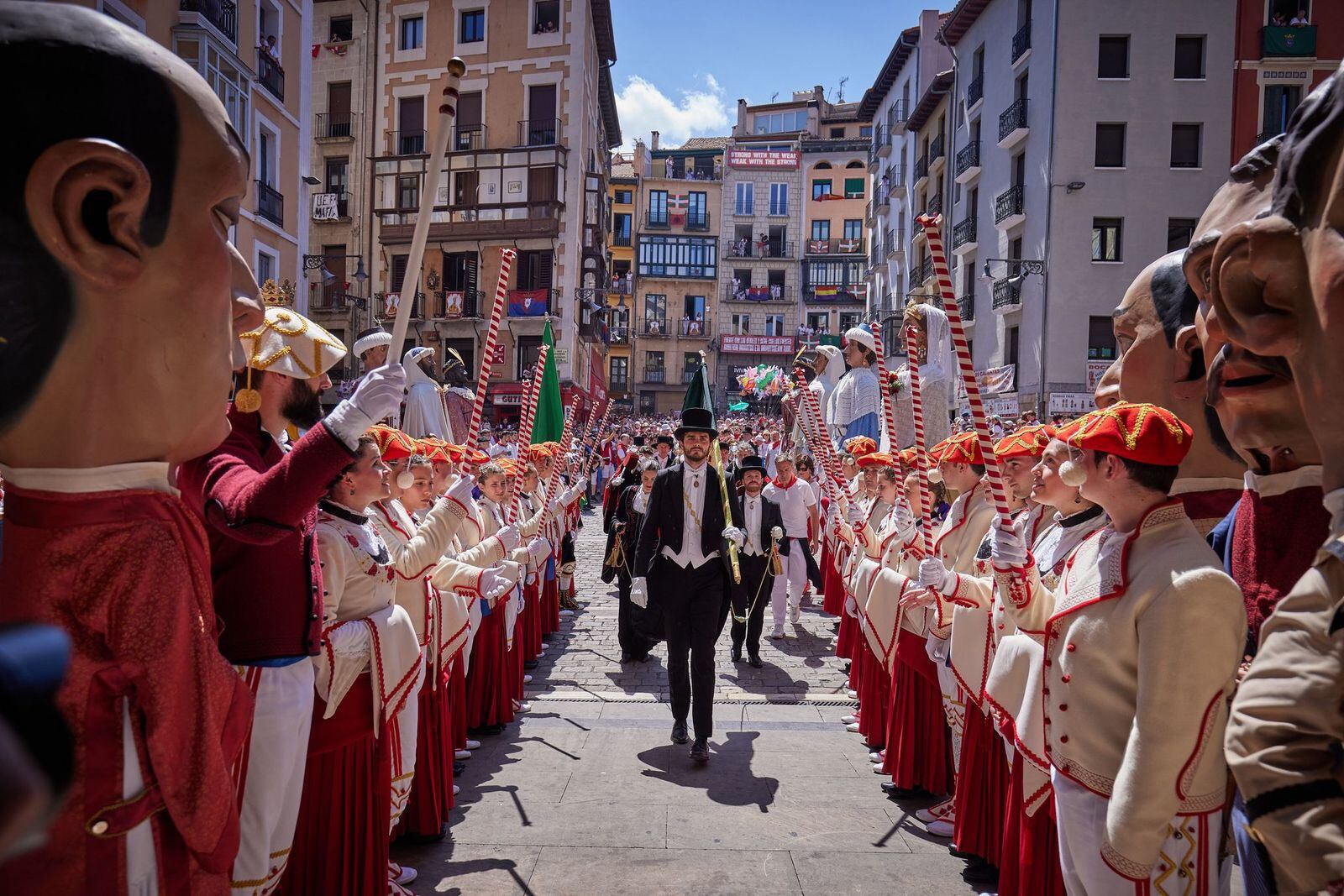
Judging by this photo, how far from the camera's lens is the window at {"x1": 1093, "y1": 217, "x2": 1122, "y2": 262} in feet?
80.6

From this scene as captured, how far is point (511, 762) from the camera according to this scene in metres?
6.00

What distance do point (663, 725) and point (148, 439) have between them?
5.48 meters

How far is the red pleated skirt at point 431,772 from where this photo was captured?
469cm

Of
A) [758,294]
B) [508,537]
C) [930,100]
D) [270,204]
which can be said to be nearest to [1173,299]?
[508,537]

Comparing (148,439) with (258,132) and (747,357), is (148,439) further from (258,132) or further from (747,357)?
(747,357)

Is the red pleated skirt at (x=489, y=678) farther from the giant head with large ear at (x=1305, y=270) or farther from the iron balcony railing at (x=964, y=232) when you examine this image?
the iron balcony railing at (x=964, y=232)

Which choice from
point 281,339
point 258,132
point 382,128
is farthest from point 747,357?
point 281,339

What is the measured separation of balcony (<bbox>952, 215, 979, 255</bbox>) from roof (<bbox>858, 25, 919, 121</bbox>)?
11611mm

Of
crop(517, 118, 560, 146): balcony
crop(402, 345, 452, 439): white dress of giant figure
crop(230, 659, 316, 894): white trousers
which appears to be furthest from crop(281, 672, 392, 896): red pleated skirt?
crop(517, 118, 560, 146): balcony

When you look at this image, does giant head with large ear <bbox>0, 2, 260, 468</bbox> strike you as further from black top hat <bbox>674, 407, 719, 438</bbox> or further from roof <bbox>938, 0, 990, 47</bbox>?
roof <bbox>938, 0, 990, 47</bbox>

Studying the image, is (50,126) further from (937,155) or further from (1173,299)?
(937,155)

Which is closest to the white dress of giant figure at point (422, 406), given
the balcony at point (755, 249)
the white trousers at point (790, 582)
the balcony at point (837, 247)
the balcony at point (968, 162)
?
the white trousers at point (790, 582)

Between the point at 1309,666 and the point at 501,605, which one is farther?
the point at 501,605

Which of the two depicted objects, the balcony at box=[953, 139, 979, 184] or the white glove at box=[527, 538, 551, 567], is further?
the balcony at box=[953, 139, 979, 184]
